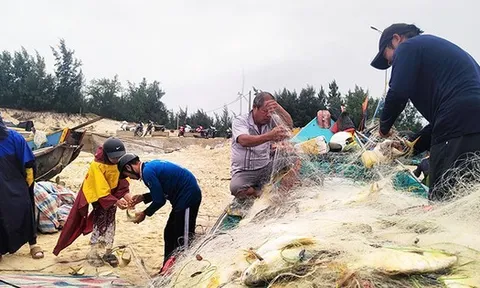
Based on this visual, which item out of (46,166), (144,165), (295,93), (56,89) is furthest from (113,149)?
(56,89)

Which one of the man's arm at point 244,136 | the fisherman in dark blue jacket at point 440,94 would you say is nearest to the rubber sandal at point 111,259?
the man's arm at point 244,136

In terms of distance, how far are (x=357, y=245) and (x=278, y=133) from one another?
2.22m

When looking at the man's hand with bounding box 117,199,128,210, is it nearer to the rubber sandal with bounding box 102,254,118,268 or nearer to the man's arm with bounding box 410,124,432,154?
the rubber sandal with bounding box 102,254,118,268

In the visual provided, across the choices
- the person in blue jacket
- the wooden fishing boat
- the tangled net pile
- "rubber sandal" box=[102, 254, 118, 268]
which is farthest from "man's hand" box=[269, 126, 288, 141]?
the wooden fishing boat

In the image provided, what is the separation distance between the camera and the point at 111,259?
4848 mm

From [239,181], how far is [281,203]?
1038 millimetres

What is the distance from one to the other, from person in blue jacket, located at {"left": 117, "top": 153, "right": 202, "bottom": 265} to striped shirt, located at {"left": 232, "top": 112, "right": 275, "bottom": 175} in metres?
0.52

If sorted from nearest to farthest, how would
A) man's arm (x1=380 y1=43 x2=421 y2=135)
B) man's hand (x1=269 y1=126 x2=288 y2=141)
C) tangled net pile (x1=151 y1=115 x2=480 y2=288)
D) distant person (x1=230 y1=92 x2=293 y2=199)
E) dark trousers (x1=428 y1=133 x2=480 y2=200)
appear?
tangled net pile (x1=151 y1=115 x2=480 y2=288), dark trousers (x1=428 y1=133 x2=480 y2=200), man's arm (x1=380 y1=43 x2=421 y2=135), man's hand (x1=269 y1=126 x2=288 y2=141), distant person (x1=230 y1=92 x2=293 y2=199)

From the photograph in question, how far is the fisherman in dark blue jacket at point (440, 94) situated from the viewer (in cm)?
280

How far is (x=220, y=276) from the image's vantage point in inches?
86.6

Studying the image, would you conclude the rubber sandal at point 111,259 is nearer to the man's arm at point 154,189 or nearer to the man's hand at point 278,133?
the man's arm at point 154,189

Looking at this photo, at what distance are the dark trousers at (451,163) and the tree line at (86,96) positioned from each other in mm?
28762

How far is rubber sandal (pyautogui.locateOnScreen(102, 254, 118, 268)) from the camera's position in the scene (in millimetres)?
4800

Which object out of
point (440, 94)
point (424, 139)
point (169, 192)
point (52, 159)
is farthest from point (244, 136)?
point (52, 159)
